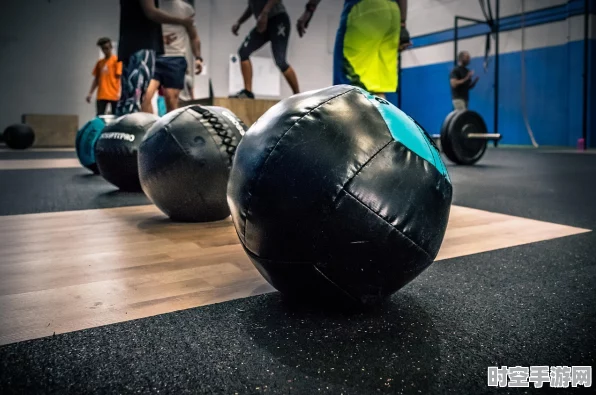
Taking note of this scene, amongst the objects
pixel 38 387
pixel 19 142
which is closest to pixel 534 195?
pixel 38 387

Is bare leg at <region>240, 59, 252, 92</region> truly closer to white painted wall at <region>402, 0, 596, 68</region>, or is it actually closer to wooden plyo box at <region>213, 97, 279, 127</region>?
wooden plyo box at <region>213, 97, 279, 127</region>

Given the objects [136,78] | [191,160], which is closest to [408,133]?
[191,160]

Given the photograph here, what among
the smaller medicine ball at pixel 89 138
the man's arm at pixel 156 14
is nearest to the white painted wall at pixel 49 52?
the smaller medicine ball at pixel 89 138

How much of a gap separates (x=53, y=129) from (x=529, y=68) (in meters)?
9.74

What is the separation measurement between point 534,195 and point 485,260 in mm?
1870

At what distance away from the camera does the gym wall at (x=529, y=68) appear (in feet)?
32.3

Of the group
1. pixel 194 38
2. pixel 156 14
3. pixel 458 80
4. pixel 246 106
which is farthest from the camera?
pixel 458 80

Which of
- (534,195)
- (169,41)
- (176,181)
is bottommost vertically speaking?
(534,195)

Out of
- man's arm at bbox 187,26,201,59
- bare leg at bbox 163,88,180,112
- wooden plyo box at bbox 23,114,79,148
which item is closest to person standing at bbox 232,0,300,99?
man's arm at bbox 187,26,201,59

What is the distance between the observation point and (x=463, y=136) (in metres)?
5.49

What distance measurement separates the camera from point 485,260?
171 centimetres

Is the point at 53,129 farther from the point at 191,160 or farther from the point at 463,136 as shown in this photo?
the point at 191,160

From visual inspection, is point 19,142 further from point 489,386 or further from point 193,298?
point 489,386

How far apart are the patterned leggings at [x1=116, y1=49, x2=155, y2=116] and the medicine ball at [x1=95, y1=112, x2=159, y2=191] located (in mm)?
508
